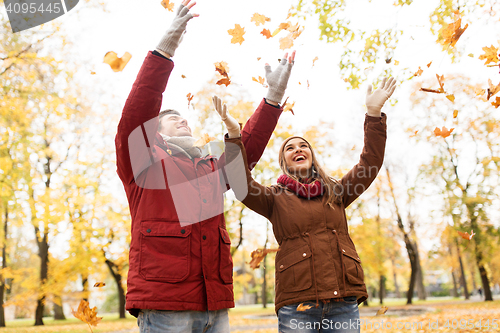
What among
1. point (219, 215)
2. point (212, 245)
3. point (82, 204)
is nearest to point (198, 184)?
point (219, 215)

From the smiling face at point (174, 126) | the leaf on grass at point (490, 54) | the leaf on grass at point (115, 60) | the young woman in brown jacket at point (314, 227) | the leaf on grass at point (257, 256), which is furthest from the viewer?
the leaf on grass at point (490, 54)

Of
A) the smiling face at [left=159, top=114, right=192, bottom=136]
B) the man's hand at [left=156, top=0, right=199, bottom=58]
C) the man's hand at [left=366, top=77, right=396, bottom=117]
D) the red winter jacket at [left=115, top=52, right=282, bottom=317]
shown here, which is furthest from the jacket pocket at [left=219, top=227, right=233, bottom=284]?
the man's hand at [left=366, top=77, right=396, bottom=117]

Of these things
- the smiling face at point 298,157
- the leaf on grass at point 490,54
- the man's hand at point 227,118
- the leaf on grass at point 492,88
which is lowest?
the smiling face at point 298,157

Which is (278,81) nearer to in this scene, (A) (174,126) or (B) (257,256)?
(A) (174,126)

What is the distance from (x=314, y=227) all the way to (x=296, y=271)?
32 centimetres

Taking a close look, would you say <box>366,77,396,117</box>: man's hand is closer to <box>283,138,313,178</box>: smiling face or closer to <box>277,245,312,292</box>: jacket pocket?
<box>283,138,313,178</box>: smiling face

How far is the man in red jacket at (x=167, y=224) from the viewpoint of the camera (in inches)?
74.0

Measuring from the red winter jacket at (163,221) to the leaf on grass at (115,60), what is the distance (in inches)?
12.6

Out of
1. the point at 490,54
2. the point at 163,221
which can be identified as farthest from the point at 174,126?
the point at 490,54

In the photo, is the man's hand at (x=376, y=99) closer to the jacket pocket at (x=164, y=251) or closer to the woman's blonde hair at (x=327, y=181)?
the woman's blonde hair at (x=327, y=181)

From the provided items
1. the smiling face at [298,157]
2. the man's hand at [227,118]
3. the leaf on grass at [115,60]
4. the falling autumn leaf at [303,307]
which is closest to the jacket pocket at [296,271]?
the falling autumn leaf at [303,307]

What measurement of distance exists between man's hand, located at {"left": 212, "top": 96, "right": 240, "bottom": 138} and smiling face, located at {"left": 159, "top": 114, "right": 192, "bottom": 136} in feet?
1.14

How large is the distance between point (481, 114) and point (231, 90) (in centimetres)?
1108

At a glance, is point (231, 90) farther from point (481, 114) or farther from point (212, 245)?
point (212, 245)
